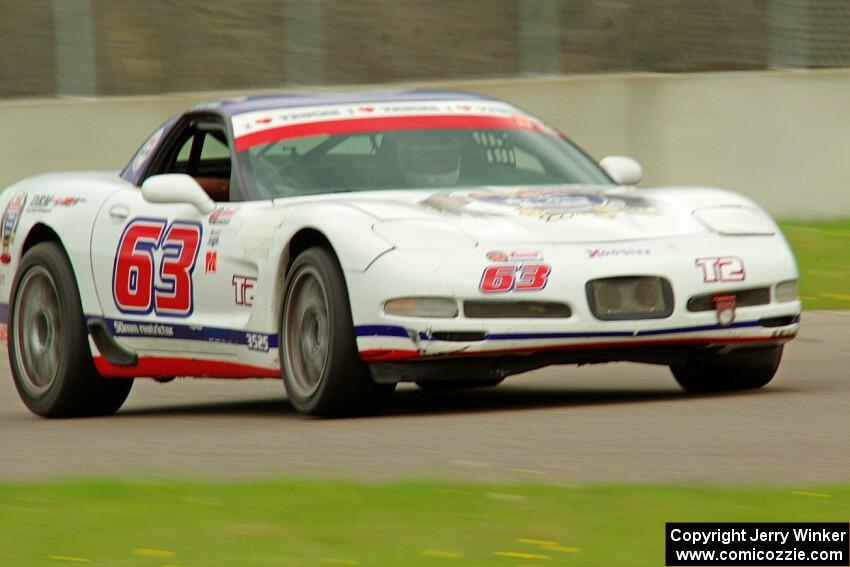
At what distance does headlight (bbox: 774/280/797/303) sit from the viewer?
8648 mm

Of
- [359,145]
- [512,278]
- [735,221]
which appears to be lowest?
[512,278]

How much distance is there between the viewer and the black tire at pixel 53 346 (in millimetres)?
10047

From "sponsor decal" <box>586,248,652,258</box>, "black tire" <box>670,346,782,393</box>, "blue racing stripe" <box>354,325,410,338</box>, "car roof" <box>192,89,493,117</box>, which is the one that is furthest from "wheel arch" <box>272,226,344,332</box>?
"black tire" <box>670,346,782,393</box>

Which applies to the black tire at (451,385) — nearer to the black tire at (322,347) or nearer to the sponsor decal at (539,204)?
the sponsor decal at (539,204)

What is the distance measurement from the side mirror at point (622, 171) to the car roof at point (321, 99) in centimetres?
72

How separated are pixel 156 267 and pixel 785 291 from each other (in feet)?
9.18

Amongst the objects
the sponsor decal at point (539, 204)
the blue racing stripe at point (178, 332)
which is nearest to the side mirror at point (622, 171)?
the sponsor decal at point (539, 204)

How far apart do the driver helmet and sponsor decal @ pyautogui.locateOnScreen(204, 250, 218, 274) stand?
35.4 inches

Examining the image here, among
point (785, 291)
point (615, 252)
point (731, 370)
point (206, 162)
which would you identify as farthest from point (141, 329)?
point (785, 291)

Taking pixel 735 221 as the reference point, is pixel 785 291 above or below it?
below

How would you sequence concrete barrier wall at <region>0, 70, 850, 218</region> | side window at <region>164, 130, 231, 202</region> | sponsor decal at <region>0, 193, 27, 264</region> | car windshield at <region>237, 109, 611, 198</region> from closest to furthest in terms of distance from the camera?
car windshield at <region>237, 109, 611, 198</region>
side window at <region>164, 130, 231, 202</region>
sponsor decal at <region>0, 193, 27, 264</region>
concrete barrier wall at <region>0, 70, 850, 218</region>

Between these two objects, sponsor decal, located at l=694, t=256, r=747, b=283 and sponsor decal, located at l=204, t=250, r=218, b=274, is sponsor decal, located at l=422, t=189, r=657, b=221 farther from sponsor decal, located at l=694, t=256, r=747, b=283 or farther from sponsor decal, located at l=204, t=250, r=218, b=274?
sponsor decal, located at l=204, t=250, r=218, b=274

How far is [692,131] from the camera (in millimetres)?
16250

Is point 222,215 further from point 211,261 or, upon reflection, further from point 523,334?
point 523,334
